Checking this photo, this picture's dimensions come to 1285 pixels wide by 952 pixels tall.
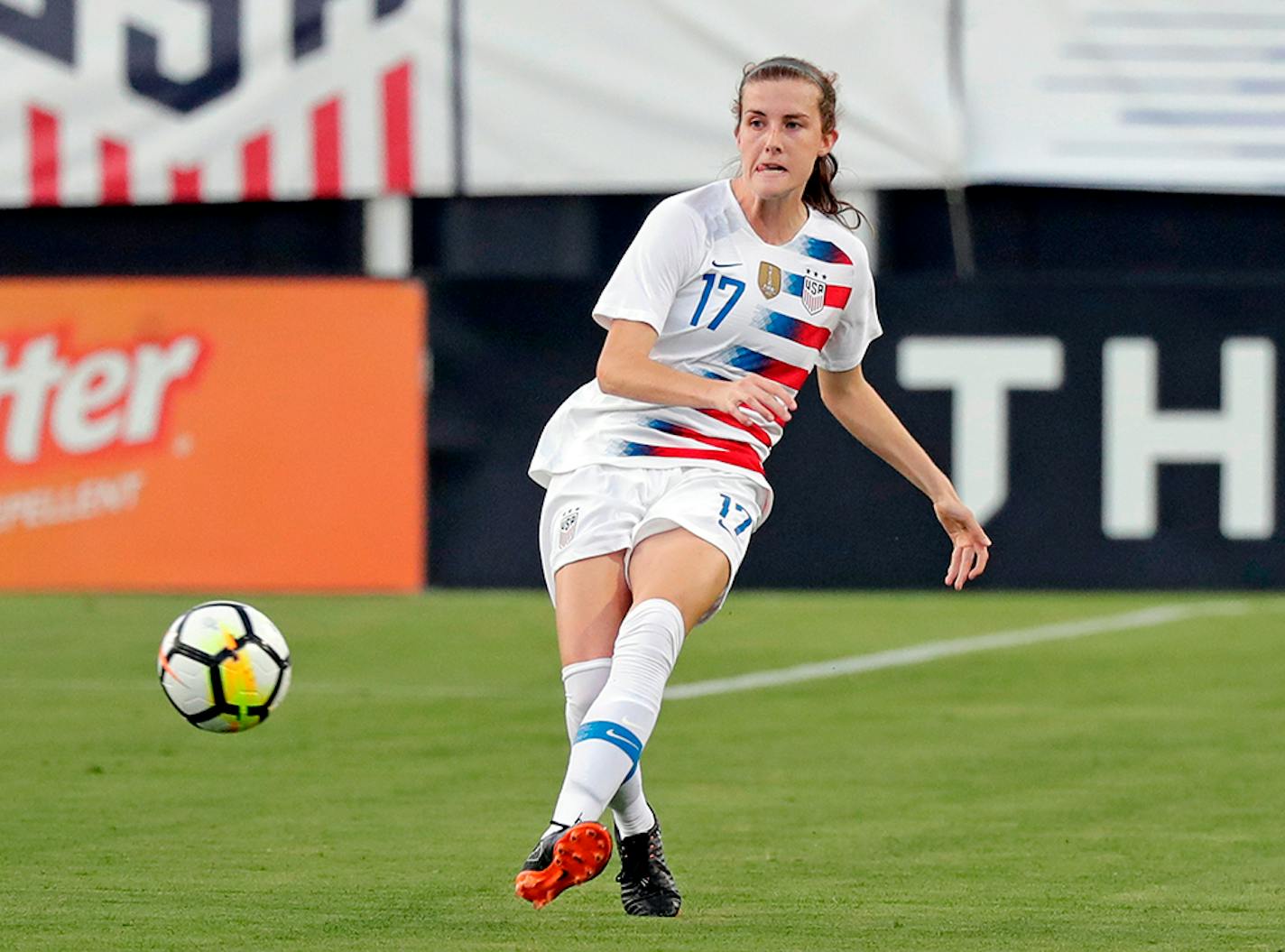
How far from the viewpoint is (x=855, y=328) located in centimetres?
617

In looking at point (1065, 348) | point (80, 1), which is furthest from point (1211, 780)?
point (80, 1)

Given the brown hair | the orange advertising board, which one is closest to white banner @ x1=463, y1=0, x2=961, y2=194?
the orange advertising board

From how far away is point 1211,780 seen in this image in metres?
8.66

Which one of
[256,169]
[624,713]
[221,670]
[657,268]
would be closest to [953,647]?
[221,670]

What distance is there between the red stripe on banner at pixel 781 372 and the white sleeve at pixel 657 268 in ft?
0.96

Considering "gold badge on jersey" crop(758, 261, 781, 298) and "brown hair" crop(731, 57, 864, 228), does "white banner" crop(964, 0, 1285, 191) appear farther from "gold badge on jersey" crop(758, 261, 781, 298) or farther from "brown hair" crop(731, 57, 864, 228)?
"gold badge on jersey" crop(758, 261, 781, 298)

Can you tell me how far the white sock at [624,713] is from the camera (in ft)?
17.8

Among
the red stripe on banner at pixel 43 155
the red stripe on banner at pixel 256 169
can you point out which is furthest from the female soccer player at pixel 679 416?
the red stripe on banner at pixel 43 155

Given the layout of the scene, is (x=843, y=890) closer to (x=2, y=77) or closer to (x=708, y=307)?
(x=708, y=307)

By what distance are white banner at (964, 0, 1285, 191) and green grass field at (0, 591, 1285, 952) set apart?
456 cm

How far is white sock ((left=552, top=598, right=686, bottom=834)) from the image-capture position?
17.8 feet

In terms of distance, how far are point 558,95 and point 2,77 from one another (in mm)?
3956

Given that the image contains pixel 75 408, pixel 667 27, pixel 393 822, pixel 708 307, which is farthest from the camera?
pixel 667 27

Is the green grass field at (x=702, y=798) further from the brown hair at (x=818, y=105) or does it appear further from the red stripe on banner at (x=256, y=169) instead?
the red stripe on banner at (x=256, y=169)
